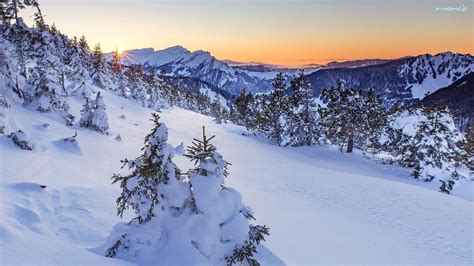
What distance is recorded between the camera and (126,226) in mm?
6293

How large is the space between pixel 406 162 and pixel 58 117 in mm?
29762

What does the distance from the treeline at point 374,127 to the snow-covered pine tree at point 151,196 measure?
27.3m

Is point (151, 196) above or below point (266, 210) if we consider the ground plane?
above

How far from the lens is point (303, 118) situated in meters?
42.3

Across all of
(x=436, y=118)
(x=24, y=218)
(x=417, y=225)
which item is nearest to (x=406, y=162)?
(x=436, y=118)

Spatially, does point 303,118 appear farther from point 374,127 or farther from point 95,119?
point 95,119

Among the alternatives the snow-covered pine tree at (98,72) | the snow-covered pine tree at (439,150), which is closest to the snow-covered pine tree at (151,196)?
the snow-covered pine tree at (439,150)

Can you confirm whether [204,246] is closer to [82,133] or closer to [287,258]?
[287,258]

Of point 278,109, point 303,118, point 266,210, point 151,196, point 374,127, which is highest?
point 151,196

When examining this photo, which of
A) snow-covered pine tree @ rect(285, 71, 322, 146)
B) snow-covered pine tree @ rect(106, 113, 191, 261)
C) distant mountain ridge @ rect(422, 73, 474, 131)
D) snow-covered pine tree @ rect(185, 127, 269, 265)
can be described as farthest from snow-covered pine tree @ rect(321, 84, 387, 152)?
distant mountain ridge @ rect(422, 73, 474, 131)

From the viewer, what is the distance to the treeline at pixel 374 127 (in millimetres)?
29438

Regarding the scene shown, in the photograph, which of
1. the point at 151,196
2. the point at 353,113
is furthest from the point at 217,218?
the point at 353,113

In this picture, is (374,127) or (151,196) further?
(374,127)

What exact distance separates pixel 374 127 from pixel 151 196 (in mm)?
37139
